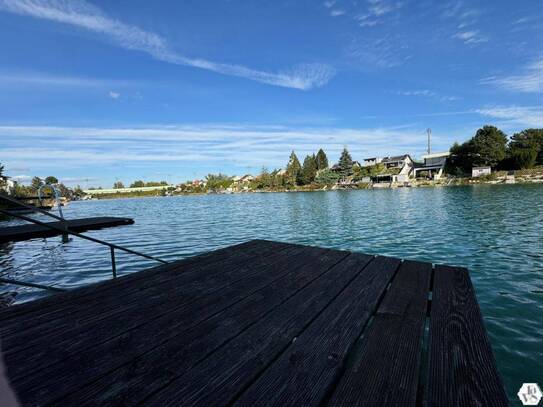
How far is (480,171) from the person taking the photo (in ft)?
205

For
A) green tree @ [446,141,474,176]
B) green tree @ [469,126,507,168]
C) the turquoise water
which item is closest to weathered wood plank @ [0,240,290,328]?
the turquoise water

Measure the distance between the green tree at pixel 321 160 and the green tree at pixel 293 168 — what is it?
7.21m

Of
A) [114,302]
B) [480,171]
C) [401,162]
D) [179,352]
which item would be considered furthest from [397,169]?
[179,352]

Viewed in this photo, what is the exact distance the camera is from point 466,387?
1.49 m

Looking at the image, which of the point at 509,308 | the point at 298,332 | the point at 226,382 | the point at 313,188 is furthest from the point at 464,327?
the point at 313,188

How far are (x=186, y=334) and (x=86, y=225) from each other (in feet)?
47.7

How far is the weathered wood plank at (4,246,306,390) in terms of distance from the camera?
1719 mm

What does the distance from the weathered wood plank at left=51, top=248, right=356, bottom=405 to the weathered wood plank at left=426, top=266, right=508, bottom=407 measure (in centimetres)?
128

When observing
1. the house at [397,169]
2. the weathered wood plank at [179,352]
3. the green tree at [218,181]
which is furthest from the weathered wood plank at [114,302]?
the green tree at [218,181]

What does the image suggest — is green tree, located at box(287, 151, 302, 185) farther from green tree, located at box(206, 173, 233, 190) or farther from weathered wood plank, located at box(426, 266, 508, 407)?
weathered wood plank, located at box(426, 266, 508, 407)

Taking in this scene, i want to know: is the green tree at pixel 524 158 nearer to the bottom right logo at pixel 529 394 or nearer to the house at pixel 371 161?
the house at pixel 371 161

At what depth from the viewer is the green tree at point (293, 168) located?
104 m

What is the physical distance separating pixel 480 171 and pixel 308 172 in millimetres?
49025

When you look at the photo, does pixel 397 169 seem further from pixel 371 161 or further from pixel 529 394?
pixel 529 394
